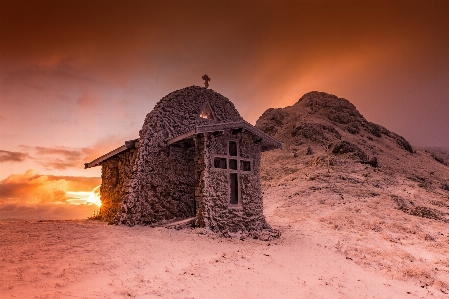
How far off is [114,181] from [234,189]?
289 inches

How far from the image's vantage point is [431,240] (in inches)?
570

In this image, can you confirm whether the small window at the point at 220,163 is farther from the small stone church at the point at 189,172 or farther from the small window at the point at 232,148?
the small window at the point at 232,148

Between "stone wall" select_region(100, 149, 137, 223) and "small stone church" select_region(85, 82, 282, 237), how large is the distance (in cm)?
6

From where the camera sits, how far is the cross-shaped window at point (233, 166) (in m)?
12.6

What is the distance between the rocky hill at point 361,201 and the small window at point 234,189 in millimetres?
4362

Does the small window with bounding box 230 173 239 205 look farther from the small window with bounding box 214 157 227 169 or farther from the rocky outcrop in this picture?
the rocky outcrop

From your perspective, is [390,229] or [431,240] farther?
[390,229]

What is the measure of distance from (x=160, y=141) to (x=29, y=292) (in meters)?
9.10

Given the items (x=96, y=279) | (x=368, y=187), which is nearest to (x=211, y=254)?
(x=96, y=279)

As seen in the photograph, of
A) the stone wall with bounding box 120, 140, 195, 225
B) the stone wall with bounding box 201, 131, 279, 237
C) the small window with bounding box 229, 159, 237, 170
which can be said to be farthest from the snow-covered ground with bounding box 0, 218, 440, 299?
the small window with bounding box 229, 159, 237, 170

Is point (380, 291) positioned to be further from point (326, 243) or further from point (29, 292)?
point (29, 292)

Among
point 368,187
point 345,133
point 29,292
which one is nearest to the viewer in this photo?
point 29,292

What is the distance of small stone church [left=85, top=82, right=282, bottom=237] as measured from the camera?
39.4 ft

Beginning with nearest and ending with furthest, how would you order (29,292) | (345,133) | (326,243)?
(29,292), (326,243), (345,133)
